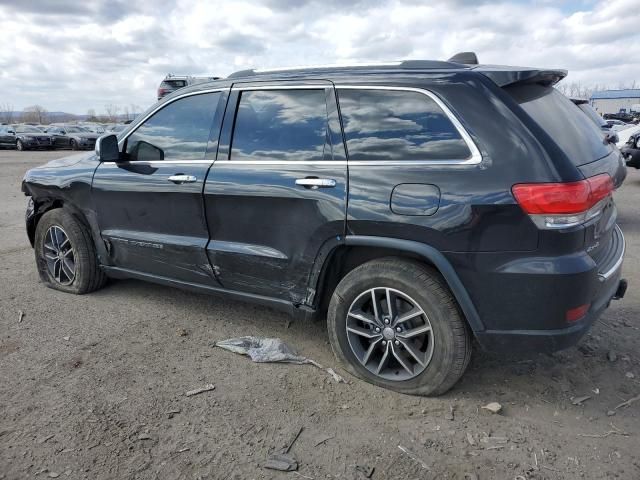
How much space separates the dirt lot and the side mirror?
49.7 inches

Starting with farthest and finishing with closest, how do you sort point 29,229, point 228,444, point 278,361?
1. point 29,229
2. point 278,361
3. point 228,444

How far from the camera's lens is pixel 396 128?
2.96 m

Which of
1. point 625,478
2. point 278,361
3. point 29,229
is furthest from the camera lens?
point 29,229

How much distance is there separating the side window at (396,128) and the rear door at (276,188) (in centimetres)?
11

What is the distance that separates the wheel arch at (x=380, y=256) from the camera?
9.07ft

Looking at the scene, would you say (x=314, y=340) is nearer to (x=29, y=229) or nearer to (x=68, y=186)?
(x=68, y=186)

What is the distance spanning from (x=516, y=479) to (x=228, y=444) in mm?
1387

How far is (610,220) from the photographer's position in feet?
10.1

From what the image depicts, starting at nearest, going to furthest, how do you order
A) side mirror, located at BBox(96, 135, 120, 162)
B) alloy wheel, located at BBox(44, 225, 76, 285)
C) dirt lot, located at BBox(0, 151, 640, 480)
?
dirt lot, located at BBox(0, 151, 640, 480) → side mirror, located at BBox(96, 135, 120, 162) → alloy wheel, located at BBox(44, 225, 76, 285)

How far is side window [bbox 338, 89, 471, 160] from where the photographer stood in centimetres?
280

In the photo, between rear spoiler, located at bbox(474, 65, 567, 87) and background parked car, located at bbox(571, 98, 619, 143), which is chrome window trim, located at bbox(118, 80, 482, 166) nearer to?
rear spoiler, located at bbox(474, 65, 567, 87)

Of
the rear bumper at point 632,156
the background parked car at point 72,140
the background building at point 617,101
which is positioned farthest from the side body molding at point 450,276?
the background building at point 617,101

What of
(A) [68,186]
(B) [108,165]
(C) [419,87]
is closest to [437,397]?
(C) [419,87]

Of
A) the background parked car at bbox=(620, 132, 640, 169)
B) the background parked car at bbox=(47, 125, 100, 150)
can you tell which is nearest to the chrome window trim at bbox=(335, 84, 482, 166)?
the background parked car at bbox=(620, 132, 640, 169)
